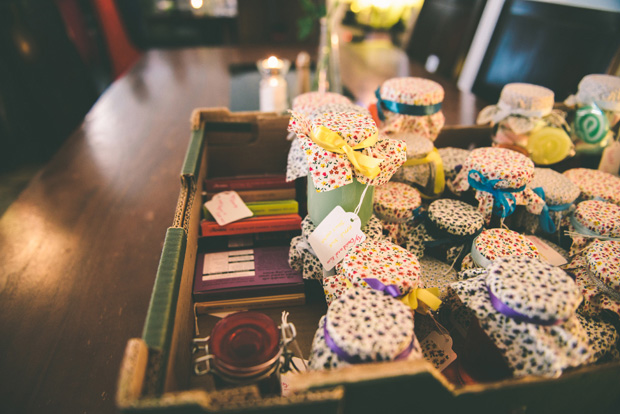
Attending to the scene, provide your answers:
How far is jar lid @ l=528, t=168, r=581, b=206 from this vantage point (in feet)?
2.65

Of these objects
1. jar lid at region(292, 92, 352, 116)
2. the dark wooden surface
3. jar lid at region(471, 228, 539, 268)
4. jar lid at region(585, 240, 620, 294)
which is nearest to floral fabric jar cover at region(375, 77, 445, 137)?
jar lid at region(292, 92, 352, 116)

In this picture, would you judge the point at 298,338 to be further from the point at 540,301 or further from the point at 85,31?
the point at 85,31

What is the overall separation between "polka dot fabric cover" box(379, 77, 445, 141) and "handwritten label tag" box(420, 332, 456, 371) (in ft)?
1.66

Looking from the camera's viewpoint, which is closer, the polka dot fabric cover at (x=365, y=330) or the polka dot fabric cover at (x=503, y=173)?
the polka dot fabric cover at (x=365, y=330)

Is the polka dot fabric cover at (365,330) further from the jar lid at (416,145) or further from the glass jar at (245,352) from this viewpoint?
the jar lid at (416,145)

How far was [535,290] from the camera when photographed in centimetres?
50

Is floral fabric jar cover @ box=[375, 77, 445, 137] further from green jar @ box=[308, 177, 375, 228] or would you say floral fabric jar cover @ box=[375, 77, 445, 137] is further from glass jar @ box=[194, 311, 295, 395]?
glass jar @ box=[194, 311, 295, 395]

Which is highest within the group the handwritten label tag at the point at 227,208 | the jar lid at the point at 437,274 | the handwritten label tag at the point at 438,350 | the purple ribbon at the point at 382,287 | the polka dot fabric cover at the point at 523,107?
the polka dot fabric cover at the point at 523,107

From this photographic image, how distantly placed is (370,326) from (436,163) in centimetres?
54

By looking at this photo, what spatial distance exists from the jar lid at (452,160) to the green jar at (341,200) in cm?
31

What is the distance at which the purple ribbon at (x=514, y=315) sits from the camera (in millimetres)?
484

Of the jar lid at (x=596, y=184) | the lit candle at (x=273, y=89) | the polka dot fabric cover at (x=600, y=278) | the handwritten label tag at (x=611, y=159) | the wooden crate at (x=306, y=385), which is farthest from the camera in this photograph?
the lit candle at (x=273, y=89)

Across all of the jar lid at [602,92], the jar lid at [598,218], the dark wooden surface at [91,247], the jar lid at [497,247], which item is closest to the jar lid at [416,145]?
the jar lid at [497,247]

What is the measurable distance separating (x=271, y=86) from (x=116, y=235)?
0.82 meters
